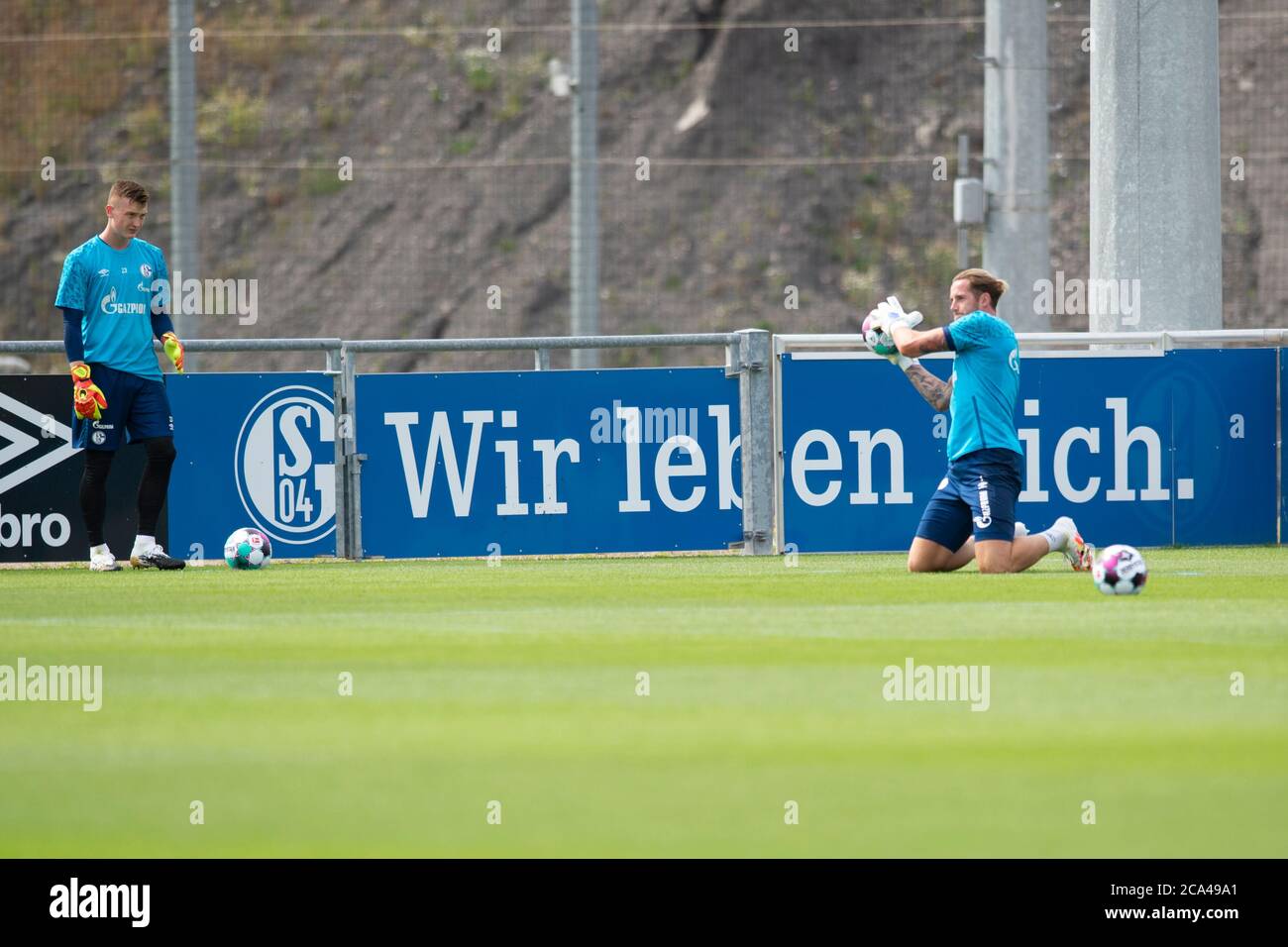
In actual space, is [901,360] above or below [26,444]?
above

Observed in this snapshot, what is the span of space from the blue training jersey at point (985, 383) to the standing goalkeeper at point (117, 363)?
15.4ft

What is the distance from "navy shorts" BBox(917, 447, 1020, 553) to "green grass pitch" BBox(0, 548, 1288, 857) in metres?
1.38

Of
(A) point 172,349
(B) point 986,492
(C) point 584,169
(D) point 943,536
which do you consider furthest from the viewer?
(C) point 584,169

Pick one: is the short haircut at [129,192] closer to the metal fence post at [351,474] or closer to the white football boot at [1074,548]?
the metal fence post at [351,474]

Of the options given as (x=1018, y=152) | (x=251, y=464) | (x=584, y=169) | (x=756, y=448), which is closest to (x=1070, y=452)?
(x=756, y=448)

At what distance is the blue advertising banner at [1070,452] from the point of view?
551 inches

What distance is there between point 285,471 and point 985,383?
4866 millimetres

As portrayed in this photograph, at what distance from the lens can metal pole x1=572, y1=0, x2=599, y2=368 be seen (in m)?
21.6

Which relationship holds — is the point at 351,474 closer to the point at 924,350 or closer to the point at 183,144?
the point at 924,350

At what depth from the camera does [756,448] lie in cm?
1393

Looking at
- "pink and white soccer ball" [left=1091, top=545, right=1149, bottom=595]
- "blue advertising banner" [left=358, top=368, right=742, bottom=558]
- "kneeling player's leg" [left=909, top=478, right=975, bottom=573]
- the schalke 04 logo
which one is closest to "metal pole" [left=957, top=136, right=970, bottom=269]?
"blue advertising banner" [left=358, top=368, right=742, bottom=558]

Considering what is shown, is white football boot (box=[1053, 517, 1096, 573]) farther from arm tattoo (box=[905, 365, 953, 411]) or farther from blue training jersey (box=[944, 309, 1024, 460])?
arm tattoo (box=[905, 365, 953, 411])

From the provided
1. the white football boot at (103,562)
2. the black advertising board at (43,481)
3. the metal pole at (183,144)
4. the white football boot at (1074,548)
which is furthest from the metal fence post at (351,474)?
the metal pole at (183,144)

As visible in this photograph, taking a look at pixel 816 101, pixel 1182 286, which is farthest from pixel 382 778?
pixel 816 101
